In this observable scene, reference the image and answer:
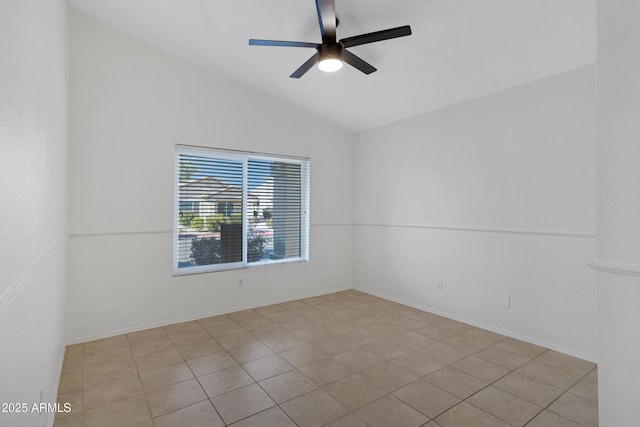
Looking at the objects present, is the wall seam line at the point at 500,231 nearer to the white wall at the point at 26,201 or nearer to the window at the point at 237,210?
the window at the point at 237,210

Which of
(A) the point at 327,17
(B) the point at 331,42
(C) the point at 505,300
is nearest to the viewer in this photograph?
(A) the point at 327,17

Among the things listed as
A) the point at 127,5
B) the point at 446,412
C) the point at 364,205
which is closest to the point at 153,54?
the point at 127,5

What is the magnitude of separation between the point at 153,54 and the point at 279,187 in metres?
2.17

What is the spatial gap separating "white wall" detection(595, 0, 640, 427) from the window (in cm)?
359

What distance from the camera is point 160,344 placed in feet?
10.1

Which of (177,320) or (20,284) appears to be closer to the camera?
(20,284)

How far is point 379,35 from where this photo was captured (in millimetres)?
2289

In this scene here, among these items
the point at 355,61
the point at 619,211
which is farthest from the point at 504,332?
the point at 355,61

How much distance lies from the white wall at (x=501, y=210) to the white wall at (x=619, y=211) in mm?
1700

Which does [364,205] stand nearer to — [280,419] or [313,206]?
[313,206]

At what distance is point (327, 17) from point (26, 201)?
2.01 metres

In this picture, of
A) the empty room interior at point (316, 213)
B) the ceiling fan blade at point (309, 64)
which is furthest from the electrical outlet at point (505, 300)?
the ceiling fan blade at point (309, 64)

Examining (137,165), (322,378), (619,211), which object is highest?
(137,165)

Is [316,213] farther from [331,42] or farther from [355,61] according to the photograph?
[331,42]
